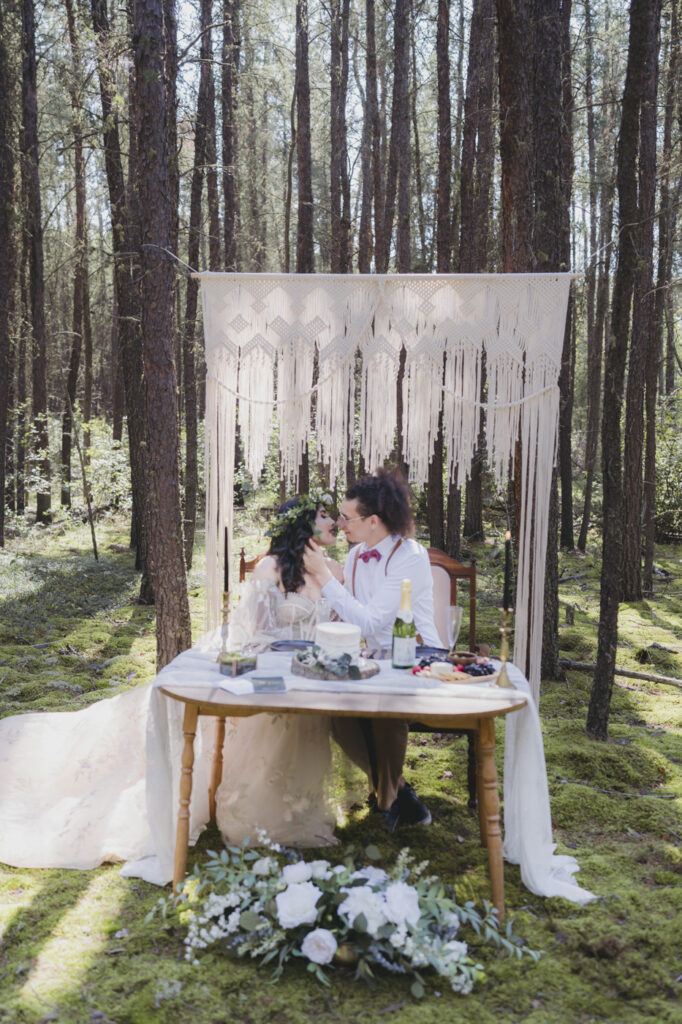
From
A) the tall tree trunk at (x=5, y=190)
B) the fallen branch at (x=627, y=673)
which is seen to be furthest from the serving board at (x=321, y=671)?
the tall tree trunk at (x=5, y=190)

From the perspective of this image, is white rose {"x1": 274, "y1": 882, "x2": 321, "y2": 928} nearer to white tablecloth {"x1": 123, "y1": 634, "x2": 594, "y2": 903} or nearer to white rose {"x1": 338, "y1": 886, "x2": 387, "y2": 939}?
white rose {"x1": 338, "y1": 886, "x2": 387, "y2": 939}

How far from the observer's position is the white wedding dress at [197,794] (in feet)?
9.04

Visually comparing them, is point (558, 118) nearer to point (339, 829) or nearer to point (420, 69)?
point (339, 829)

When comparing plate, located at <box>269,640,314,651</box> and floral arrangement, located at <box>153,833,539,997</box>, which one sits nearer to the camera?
floral arrangement, located at <box>153,833,539,997</box>

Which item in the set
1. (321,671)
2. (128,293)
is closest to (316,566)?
(321,671)

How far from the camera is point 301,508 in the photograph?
310 cm

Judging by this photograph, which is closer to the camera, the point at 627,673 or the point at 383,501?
the point at 383,501

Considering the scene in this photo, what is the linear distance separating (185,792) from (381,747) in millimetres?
858

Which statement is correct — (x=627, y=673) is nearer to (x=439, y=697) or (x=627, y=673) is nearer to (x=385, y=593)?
(x=385, y=593)

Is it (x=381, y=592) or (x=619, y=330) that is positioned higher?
(x=619, y=330)

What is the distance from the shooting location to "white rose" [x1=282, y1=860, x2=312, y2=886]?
2.31m

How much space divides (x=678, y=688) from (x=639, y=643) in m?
0.90

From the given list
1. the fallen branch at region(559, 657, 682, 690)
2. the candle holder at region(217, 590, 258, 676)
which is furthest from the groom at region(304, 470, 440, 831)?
the fallen branch at region(559, 657, 682, 690)

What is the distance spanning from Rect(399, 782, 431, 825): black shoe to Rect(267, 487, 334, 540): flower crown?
3.73ft
